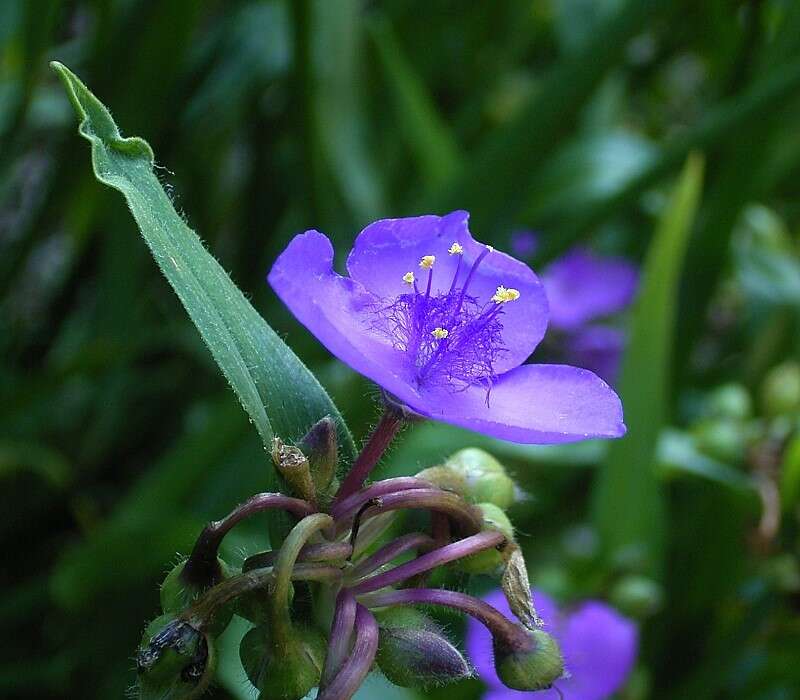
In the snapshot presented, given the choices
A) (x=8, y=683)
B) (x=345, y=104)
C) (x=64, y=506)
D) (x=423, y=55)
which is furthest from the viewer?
(x=423, y=55)

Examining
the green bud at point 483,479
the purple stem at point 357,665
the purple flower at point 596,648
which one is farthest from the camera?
the purple flower at point 596,648

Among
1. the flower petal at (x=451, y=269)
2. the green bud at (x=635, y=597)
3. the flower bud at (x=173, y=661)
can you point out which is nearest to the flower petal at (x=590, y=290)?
the green bud at (x=635, y=597)

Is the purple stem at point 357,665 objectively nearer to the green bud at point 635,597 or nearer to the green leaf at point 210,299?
the green leaf at point 210,299

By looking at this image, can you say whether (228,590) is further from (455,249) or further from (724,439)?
(724,439)

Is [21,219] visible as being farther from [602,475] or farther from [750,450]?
[750,450]

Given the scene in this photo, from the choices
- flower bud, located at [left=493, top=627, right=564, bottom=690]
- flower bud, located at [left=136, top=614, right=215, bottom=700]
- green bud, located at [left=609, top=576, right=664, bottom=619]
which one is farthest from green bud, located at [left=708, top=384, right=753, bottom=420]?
flower bud, located at [left=136, top=614, right=215, bottom=700]

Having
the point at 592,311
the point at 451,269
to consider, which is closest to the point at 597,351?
the point at 592,311

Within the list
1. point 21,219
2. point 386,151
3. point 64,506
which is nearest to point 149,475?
point 64,506
